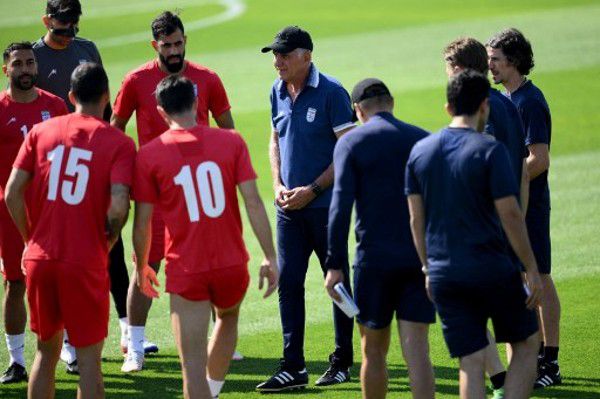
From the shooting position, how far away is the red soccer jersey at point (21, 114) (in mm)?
9000

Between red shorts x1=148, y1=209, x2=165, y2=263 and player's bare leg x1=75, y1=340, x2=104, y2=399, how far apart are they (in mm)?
2213

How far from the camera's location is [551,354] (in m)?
8.62

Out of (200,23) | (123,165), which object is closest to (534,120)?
(123,165)

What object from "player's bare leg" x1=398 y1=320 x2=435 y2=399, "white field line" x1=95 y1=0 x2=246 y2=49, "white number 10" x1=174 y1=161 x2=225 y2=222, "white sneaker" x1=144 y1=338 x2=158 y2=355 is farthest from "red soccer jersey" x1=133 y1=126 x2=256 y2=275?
"white field line" x1=95 y1=0 x2=246 y2=49

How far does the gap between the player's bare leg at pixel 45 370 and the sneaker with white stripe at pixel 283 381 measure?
1869 millimetres

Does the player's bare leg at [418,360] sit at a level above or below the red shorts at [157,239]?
below

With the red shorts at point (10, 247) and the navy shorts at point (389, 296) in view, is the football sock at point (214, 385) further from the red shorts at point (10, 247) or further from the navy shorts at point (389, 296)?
the red shorts at point (10, 247)

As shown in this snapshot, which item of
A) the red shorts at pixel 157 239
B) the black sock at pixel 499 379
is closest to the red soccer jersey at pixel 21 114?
the red shorts at pixel 157 239

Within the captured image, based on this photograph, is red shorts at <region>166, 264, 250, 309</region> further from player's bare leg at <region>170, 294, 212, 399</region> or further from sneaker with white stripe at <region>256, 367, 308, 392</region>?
sneaker with white stripe at <region>256, 367, 308, 392</region>

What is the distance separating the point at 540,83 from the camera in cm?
2392

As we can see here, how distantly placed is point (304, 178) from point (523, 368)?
2712 mm

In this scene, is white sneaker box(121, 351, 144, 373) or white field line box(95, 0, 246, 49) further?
white field line box(95, 0, 246, 49)

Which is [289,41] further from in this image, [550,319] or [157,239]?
[550,319]

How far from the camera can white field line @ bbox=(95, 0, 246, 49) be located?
32.8 meters
